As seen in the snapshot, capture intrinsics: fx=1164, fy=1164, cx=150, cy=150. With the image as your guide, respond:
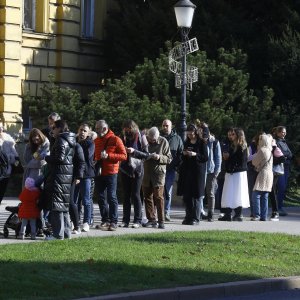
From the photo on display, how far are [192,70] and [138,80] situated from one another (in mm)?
3894

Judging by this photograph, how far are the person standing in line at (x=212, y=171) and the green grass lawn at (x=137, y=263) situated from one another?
3856mm

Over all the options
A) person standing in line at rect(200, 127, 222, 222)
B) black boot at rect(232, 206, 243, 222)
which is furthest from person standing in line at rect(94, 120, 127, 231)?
black boot at rect(232, 206, 243, 222)

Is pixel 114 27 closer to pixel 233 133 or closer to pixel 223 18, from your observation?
pixel 223 18

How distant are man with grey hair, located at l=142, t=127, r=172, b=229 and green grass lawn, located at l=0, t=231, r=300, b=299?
5.57ft

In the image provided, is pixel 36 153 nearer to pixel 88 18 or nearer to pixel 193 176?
pixel 193 176

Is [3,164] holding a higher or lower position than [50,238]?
higher

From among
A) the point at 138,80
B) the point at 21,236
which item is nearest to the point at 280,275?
the point at 21,236

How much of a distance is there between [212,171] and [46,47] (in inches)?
490

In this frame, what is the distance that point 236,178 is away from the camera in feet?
74.3

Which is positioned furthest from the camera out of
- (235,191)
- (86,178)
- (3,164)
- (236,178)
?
(236,178)

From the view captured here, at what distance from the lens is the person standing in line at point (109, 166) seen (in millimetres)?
19328

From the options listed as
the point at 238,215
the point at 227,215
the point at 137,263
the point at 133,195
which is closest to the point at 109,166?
the point at 133,195

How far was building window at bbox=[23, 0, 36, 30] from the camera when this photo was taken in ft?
110

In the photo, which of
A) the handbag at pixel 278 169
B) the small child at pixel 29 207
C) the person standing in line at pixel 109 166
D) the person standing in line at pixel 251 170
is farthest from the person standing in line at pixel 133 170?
the handbag at pixel 278 169
